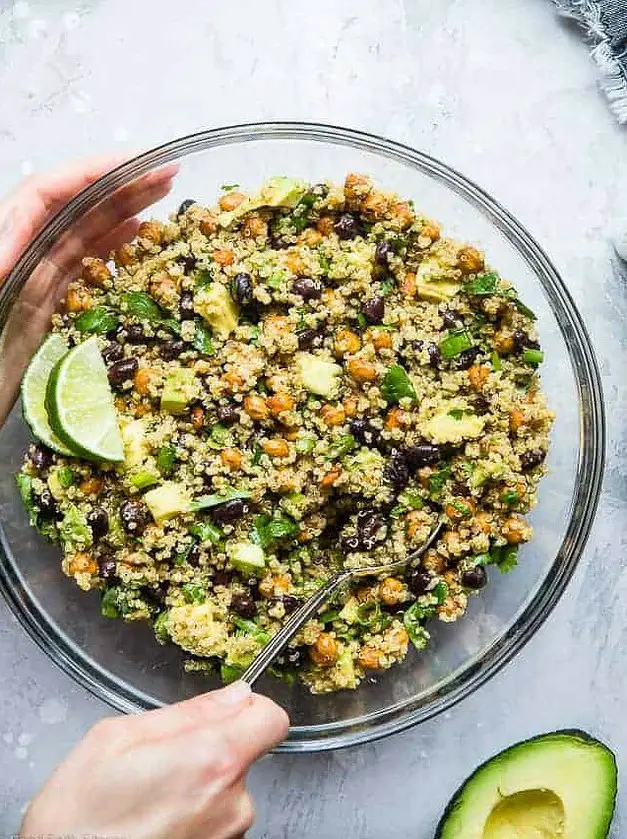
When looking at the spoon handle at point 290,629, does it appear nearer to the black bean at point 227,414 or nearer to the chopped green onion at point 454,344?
the black bean at point 227,414

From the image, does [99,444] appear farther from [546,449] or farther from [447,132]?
[447,132]

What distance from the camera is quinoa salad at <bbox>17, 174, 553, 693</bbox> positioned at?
181 cm

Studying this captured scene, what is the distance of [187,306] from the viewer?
1867mm

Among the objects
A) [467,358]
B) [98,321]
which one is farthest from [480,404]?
[98,321]

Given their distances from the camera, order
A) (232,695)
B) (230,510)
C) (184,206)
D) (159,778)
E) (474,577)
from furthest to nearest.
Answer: (184,206)
(474,577)
(230,510)
(232,695)
(159,778)

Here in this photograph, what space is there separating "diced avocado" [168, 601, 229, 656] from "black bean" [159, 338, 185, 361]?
463 millimetres

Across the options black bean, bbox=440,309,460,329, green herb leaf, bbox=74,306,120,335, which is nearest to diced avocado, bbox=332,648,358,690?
black bean, bbox=440,309,460,329

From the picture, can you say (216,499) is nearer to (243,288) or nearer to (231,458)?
(231,458)

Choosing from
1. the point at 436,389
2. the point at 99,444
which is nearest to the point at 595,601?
the point at 436,389

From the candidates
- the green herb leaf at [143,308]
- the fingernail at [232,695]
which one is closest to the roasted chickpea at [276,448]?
the green herb leaf at [143,308]

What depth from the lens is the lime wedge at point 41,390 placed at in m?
1.84

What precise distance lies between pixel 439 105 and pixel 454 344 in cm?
69

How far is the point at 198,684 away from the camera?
2.05 meters

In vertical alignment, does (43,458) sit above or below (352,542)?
above
